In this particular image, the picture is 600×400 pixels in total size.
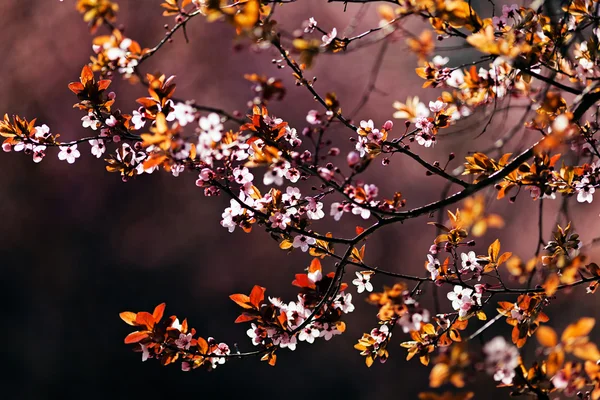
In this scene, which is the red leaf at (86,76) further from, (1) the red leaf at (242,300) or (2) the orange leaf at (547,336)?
(2) the orange leaf at (547,336)

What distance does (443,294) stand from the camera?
3326 millimetres

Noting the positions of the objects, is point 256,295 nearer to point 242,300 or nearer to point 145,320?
point 242,300

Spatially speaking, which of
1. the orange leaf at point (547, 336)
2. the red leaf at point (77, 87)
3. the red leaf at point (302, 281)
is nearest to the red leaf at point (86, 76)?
the red leaf at point (77, 87)

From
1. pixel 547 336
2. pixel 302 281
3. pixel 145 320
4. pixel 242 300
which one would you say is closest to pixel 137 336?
pixel 145 320

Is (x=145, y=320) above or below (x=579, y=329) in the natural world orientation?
above

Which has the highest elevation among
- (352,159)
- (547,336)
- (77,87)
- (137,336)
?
(77,87)

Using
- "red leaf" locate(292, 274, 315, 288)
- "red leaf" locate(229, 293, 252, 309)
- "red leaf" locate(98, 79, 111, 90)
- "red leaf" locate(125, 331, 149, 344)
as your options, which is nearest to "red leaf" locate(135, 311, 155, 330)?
"red leaf" locate(125, 331, 149, 344)

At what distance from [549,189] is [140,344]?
0.90 m

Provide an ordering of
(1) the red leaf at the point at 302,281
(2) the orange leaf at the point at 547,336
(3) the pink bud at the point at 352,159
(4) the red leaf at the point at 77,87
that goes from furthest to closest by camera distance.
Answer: (4) the red leaf at the point at 77,87, (1) the red leaf at the point at 302,281, (3) the pink bud at the point at 352,159, (2) the orange leaf at the point at 547,336

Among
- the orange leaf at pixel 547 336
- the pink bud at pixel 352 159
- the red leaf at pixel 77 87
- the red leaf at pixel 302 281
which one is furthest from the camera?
the red leaf at pixel 77 87

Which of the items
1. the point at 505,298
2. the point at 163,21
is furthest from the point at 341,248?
the point at 163,21

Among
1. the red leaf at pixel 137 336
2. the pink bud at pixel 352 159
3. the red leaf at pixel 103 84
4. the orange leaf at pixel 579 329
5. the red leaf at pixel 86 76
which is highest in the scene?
the red leaf at pixel 86 76

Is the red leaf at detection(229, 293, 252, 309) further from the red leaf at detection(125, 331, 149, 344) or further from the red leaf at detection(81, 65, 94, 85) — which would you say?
the red leaf at detection(81, 65, 94, 85)

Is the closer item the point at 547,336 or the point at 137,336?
the point at 547,336
